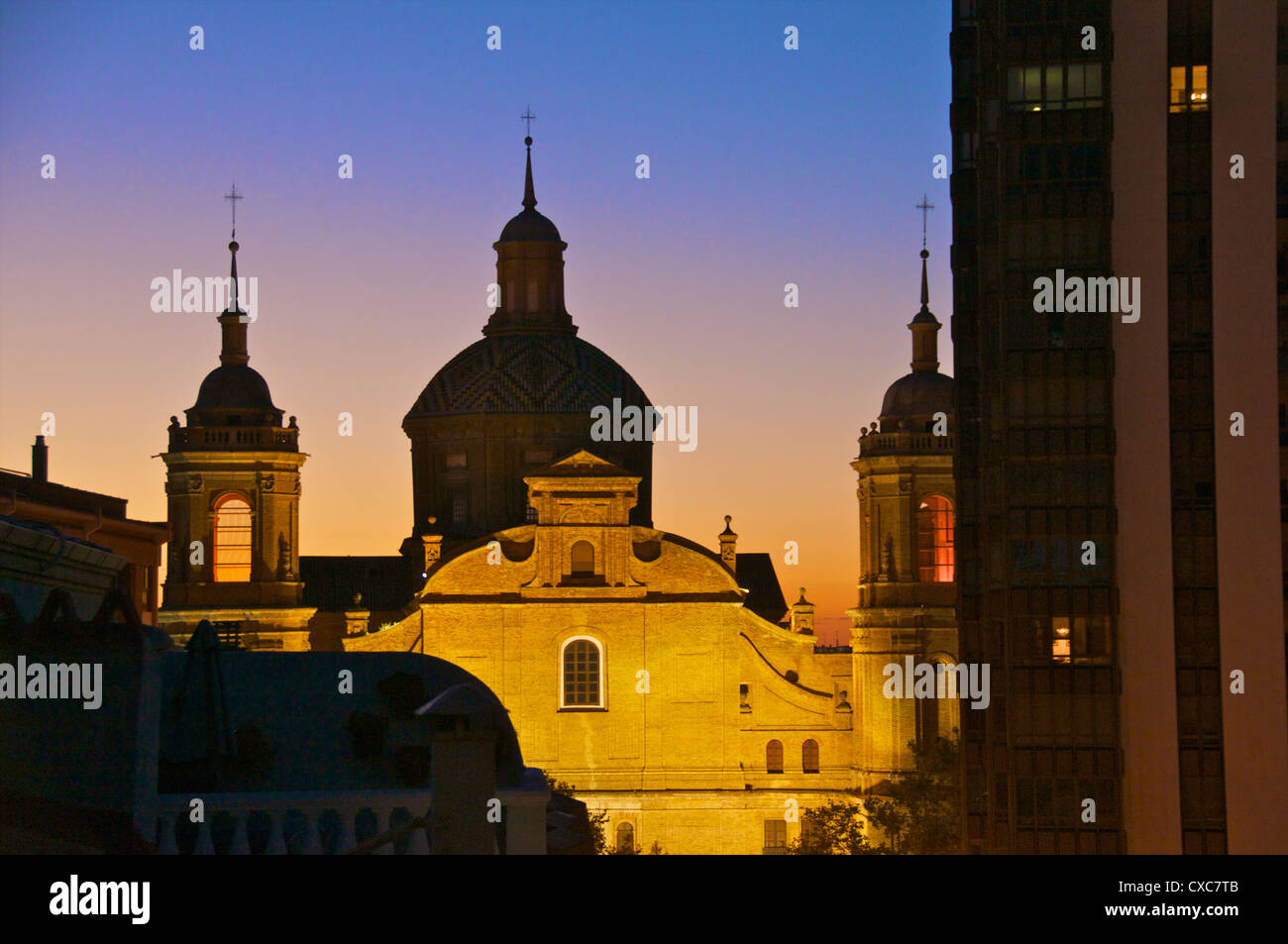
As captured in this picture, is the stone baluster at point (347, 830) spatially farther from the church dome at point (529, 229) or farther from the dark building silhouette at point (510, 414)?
the church dome at point (529, 229)

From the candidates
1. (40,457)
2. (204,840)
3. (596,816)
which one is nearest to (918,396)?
(596,816)

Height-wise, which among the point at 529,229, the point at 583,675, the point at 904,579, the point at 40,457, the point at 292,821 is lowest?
the point at 292,821

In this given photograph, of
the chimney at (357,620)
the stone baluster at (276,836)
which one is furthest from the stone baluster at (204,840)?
the chimney at (357,620)

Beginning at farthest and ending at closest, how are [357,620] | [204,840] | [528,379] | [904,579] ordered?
[528,379], [357,620], [904,579], [204,840]

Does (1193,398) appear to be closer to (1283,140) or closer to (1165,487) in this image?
(1165,487)

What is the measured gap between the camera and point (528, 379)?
97000mm

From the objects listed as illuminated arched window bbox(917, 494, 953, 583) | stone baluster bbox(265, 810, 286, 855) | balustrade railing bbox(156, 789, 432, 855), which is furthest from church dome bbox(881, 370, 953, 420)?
stone baluster bbox(265, 810, 286, 855)

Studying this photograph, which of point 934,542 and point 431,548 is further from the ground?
point 431,548

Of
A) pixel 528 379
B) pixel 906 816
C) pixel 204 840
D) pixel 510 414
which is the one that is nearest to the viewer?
pixel 204 840

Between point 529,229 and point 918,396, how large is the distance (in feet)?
71.7

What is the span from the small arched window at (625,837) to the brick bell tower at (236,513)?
14371 mm

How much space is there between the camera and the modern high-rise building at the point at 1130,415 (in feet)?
193

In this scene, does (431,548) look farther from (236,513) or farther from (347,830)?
(347,830)
